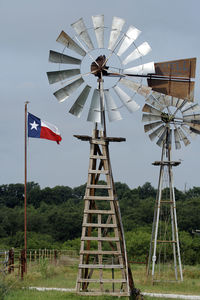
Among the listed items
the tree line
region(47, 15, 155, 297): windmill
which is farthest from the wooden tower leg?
the tree line

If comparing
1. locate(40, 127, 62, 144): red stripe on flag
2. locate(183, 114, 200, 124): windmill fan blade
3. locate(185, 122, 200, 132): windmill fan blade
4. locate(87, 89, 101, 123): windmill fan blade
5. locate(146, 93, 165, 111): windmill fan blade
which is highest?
locate(146, 93, 165, 111): windmill fan blade

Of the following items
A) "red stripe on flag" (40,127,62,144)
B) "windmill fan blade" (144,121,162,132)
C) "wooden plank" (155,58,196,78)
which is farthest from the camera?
"windmill fan blade" (144,121,162,132)

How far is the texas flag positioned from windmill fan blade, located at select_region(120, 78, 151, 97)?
4.85 meters

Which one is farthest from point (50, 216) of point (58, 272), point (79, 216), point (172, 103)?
point (172, 103)

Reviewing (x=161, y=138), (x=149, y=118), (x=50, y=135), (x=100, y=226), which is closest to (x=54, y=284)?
(x=50, y=135)

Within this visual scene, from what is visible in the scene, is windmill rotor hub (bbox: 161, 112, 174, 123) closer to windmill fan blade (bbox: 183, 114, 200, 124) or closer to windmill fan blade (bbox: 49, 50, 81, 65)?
windmill fan blade (bbox: 183, 114, 200, 124)

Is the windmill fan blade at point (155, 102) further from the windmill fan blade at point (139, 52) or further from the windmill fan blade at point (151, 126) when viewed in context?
the windmill fan blade at point (139, 52)

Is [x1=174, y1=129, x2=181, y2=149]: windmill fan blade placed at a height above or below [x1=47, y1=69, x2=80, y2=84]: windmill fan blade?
below

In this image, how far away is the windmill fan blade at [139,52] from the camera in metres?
12.7

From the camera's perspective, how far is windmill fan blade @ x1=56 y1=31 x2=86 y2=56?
41.3 feet

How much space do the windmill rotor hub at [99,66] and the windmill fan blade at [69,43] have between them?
1.53 ft

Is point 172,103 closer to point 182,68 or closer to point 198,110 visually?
point 198,110

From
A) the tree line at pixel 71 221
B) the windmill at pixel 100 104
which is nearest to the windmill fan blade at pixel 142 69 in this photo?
the windmill at pixel 100 104

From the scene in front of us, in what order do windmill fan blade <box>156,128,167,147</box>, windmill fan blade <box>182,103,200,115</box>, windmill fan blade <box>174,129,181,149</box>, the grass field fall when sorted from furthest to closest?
windmill fan blade <box>174,129,181,149</box> → windmill fan blade <box>156,128,167,147</box> → windmill fan blade <box>182,103,200,115</box> → the grass field
